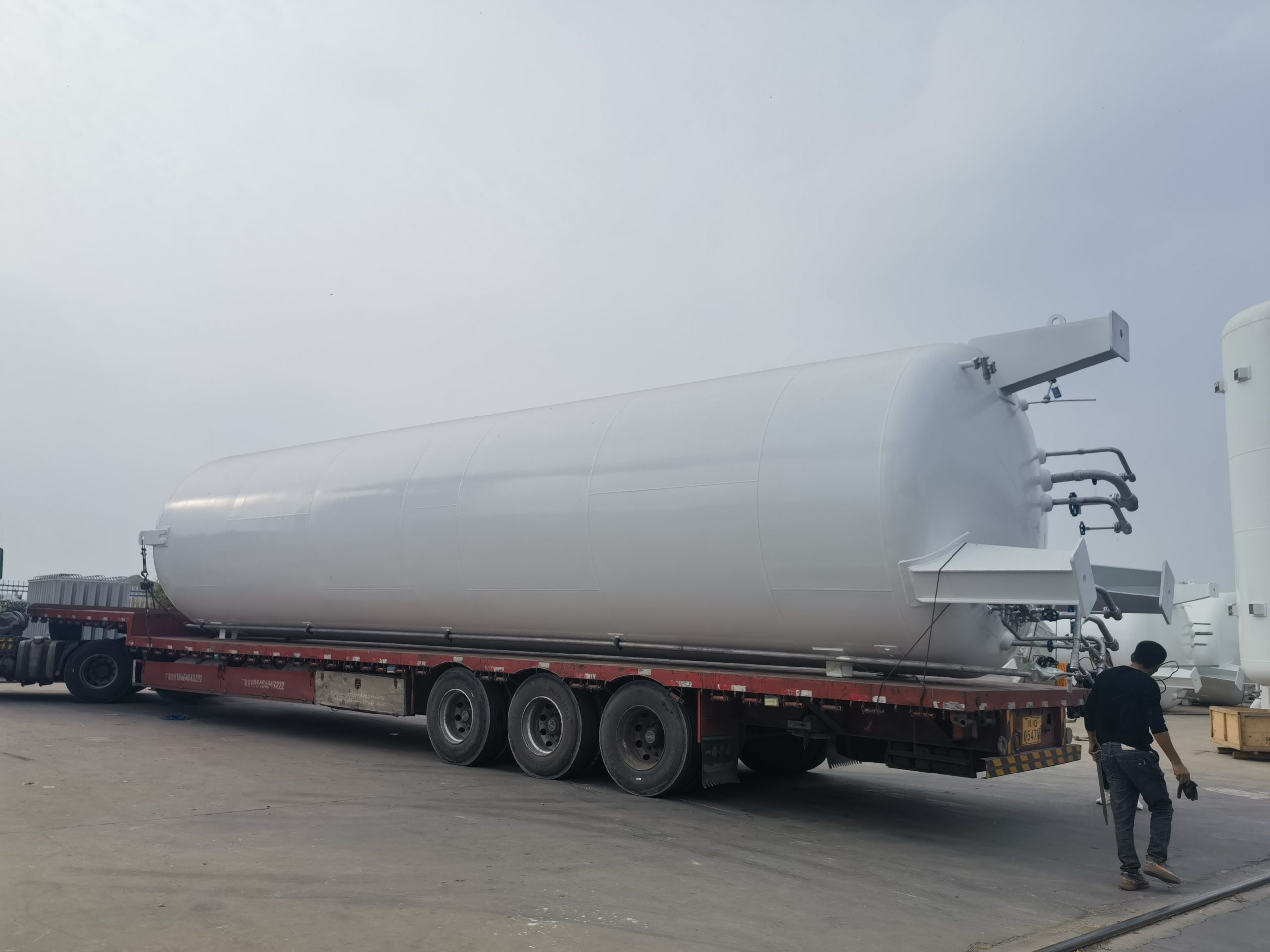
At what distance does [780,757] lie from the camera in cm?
1205

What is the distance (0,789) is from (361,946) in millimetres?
6140

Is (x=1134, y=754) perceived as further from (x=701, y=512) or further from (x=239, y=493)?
(x=239, y=493)

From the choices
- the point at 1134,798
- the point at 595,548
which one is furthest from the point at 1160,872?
the point at 595,548

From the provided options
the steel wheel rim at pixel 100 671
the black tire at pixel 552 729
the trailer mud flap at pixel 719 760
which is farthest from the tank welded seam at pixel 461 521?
the steel wheel rim at pixel 100 671

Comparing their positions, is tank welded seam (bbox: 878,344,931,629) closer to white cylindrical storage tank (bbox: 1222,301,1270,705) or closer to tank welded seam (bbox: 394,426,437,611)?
tank welded seam (bbox: 394,426,437,611)

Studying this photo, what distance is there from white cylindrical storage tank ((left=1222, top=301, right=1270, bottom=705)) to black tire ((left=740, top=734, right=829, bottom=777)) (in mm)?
Answer: 8130

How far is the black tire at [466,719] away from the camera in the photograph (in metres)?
12.0

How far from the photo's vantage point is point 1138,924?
6645 millimetres

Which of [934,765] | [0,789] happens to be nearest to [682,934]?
[934,765]

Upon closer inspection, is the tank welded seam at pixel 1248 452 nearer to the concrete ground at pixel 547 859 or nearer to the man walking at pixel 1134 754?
the concrete ground at pixel 547 859

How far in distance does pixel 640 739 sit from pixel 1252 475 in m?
11.2

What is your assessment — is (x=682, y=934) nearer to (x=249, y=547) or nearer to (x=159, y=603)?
Answer: (x=249, y=547)

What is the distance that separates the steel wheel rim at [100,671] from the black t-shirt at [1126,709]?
54.2 feet

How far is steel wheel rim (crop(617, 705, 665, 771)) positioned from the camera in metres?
10.5
